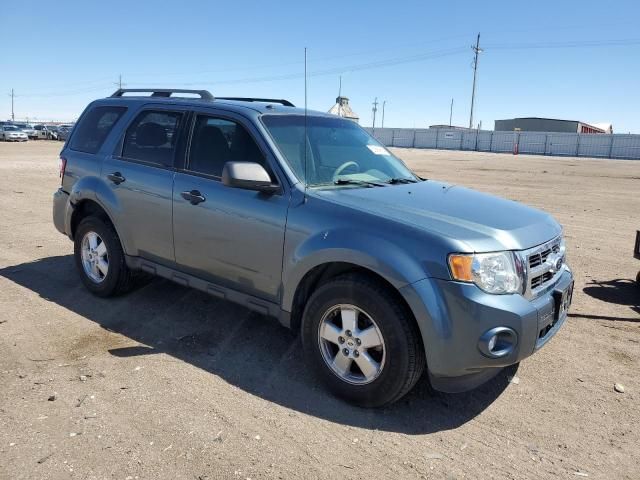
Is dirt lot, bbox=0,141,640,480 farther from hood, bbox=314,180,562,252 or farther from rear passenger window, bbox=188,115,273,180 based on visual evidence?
rear passenger window, bbox=188,115,273,180

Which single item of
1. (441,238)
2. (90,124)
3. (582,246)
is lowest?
(582,246)

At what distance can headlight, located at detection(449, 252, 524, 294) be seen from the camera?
2975 mm

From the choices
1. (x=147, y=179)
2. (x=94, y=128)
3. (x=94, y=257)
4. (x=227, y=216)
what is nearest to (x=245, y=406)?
(x=227, y=216)

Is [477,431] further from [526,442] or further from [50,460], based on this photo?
[50,460]

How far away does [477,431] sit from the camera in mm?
3201

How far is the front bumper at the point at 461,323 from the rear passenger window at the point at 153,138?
8.45 ft

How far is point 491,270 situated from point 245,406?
1747 mm

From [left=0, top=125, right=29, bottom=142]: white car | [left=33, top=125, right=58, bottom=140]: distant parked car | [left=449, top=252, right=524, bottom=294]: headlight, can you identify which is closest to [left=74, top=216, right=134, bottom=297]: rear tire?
[left=449, top=252, right=524, bottom=294]: headlight

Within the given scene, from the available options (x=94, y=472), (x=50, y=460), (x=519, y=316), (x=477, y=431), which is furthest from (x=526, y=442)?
(x=50, y=460)

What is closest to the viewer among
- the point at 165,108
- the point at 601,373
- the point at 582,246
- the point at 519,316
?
the point at 519,316

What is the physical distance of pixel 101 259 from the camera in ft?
16.8

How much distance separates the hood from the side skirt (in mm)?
903

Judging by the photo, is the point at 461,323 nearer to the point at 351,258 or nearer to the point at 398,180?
the point at 351,258

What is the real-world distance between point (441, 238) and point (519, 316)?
620mm
